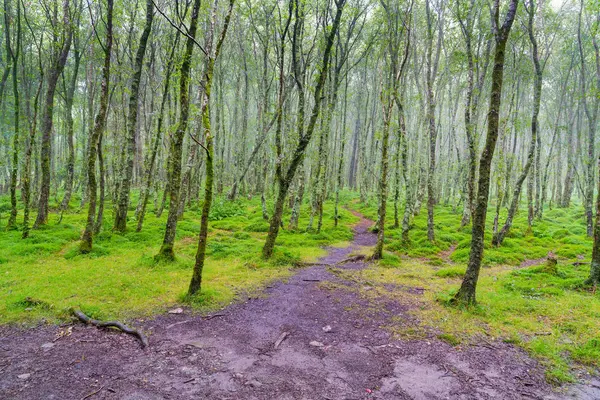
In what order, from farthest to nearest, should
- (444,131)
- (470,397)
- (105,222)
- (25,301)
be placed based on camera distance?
(444,131), (105,222), (25,301), (470,397)

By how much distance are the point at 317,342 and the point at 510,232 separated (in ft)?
50.6

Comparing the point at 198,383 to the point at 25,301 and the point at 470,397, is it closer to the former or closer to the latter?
the point at 470,397

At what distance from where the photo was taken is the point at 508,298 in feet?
26.7

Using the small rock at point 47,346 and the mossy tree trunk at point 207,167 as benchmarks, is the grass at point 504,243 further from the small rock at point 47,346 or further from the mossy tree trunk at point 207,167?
the small rock at point 47,346

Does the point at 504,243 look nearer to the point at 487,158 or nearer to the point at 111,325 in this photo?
the point at 487,158

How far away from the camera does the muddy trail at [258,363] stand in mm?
4402

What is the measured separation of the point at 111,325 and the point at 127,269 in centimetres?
378

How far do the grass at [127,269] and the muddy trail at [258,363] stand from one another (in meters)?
0.82

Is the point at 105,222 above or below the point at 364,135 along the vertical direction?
below

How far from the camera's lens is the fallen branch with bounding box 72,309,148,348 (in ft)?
18.7

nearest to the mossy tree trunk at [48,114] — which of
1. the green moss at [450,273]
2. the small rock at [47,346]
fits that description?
the small rock at [47,346]

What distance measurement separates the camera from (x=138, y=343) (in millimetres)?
5621

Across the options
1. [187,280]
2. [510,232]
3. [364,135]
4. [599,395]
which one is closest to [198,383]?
[187,280]

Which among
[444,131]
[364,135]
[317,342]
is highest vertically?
[444,131]
